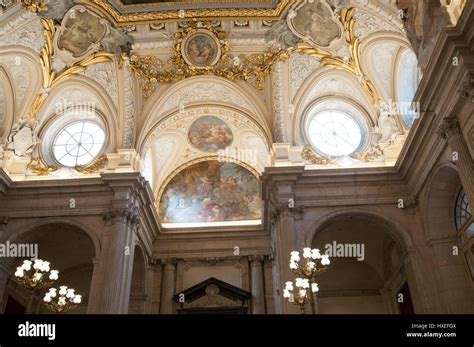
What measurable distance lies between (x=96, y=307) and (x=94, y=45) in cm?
792

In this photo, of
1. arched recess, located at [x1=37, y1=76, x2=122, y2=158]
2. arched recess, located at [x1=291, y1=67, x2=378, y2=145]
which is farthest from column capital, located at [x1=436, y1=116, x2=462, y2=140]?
arched recess, located at [x1=37, y1=76, x2=122, y2=158]

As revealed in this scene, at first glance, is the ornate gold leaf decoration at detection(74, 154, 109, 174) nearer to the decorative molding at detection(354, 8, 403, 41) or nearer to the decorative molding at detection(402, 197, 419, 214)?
the decorative molding at detection(354, 8, 403, 41)

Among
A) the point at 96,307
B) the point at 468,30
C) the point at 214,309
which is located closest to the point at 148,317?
the point at 468,30

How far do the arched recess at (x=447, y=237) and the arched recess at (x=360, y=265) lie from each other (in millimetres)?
1175

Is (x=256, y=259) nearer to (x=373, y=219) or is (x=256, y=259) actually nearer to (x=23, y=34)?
(x=373, y=219)

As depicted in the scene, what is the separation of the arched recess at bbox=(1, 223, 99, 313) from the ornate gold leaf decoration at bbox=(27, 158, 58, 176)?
193cm

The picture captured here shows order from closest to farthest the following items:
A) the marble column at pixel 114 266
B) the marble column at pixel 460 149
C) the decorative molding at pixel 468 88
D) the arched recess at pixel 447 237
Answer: the decorative molding at pixel 468 88, the marble column at pixel 460 149, the arched recess at pixel 447 237, the marble column at pixel 114 266

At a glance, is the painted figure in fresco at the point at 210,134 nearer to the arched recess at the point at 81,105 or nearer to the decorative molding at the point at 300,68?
the arched recess at the point at 81,105

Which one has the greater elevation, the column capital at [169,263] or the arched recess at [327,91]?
the arched recess at [327,91]

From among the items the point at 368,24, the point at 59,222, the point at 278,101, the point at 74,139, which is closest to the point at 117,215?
the point at 59,222

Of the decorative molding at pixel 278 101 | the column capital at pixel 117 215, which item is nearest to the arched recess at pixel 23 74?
the column capital at pixel 117 215

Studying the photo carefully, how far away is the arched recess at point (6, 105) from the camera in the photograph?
14.5 metres

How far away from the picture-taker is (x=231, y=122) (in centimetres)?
1680

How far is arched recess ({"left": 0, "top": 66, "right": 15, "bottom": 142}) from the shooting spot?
14538mm
